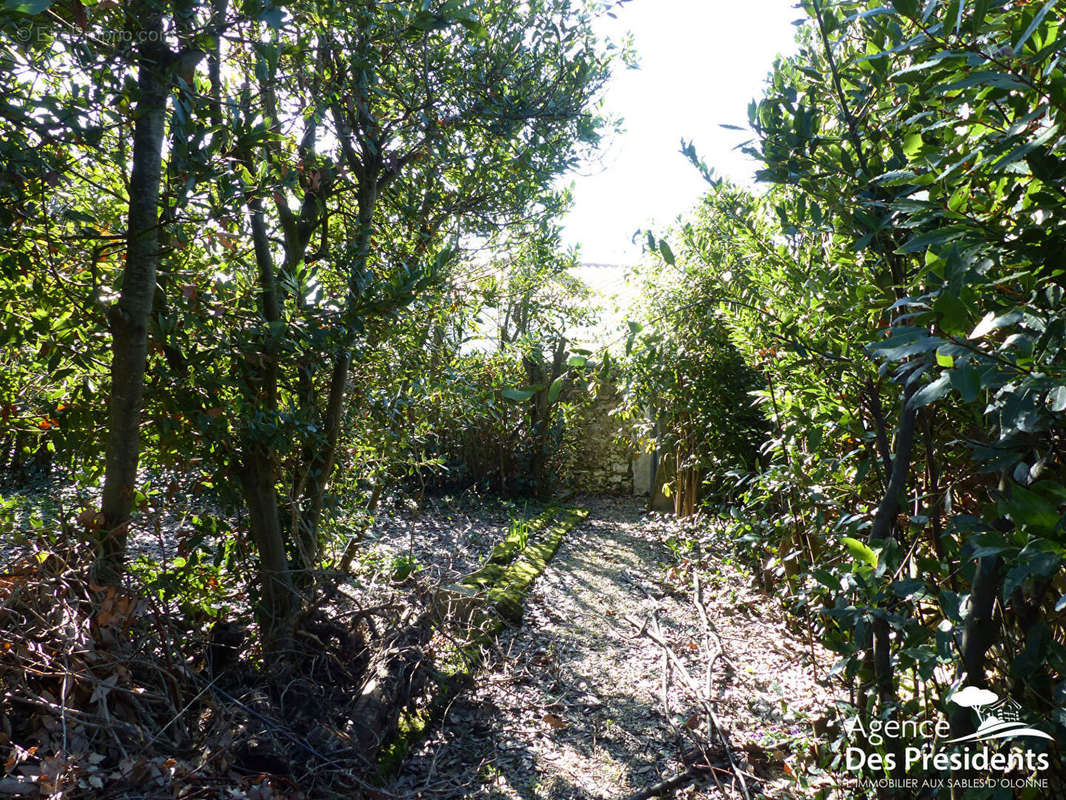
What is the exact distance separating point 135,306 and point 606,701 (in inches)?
106

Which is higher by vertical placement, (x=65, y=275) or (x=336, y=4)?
(x=336, y=4)

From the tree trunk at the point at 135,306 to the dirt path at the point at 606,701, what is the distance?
1.37 meters

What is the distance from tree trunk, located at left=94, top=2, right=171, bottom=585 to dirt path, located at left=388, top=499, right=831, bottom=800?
4.51 feet

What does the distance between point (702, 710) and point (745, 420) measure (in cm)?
335

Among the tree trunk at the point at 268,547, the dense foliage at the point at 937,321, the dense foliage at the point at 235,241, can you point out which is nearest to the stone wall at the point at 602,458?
the dense foliage at the point at 235,241

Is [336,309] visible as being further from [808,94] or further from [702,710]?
[702,710]

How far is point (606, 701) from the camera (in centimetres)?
324

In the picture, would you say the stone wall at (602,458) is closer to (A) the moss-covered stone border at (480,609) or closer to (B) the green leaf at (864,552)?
(A) the moss-covered stone border at (480,609)

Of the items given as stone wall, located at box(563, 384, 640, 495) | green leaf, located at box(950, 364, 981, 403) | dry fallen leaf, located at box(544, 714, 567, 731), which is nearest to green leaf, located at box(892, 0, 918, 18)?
green leaf, located at box(950, 364, 981, 403)

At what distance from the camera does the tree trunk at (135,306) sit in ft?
6.73

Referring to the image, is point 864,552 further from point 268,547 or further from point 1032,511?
point 268,547

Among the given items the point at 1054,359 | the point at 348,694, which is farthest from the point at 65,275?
the point at 1054,359

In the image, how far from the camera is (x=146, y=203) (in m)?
2.11

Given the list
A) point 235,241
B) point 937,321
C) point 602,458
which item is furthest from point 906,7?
point 602,458
